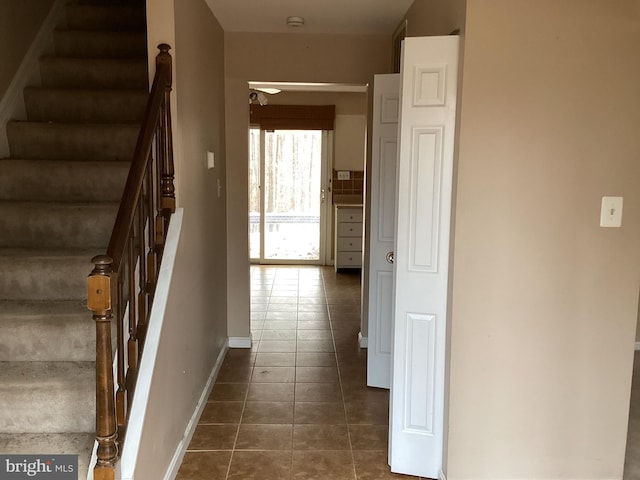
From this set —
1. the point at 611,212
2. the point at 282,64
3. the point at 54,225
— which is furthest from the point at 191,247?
the point at 611,212

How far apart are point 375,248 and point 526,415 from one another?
1356 millimetres

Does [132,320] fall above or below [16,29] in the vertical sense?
below

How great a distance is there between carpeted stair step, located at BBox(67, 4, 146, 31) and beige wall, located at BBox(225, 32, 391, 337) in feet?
2.16

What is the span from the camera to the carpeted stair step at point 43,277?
7.72 ft

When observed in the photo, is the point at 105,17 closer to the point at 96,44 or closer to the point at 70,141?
the point at 96,44

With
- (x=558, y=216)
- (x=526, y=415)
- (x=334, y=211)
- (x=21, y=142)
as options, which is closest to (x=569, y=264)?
(x=558, y=216)

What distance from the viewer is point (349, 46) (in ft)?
12.9

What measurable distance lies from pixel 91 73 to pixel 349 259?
4545 millimetres

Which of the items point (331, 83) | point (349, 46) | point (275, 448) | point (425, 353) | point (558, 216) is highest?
point (349, 46)

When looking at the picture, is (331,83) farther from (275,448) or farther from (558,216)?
(275,448)

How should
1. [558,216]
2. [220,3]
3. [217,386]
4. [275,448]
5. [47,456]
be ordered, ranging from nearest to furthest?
[47,456] < [558,216] < [275,448] < [220,3] < [217,386]

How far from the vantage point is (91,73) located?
334 centimetres

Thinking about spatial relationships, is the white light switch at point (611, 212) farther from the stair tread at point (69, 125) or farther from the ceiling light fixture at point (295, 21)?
the stair tread at point (69, 125)

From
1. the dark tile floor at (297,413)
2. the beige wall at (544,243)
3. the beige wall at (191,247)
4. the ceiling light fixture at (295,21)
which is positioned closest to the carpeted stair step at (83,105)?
the beige wall at (191,247)
